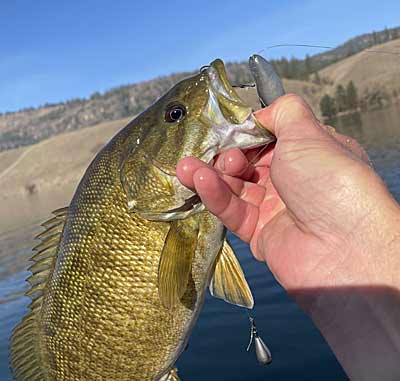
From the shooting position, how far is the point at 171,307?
9.81 feet

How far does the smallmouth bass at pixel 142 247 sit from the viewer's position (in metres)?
2.86

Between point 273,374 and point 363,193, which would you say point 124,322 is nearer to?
point 363,193

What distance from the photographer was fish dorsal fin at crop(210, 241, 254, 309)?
3184 millimetres

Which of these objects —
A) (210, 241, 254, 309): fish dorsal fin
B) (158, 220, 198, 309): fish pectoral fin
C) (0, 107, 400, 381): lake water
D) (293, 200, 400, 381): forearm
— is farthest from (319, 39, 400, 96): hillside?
(293, 200, 400, 381): forearm

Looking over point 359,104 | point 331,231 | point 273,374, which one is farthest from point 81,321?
point 359,104

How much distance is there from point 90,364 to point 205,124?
1766mm

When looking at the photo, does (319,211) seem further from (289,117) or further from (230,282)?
(230,282)

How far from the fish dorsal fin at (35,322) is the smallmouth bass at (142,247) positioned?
0.09 m

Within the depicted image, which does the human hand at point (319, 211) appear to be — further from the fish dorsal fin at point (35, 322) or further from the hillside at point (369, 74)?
the hillside at point (369, 74)

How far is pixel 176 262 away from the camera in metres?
2.85

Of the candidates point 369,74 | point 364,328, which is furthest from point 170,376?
point 369,74

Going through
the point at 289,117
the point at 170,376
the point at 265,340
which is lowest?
the point at 265,340

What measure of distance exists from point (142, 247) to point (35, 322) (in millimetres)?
1072

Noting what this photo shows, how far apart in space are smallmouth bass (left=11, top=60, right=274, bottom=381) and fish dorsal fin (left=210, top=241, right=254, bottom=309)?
0.08 feet
